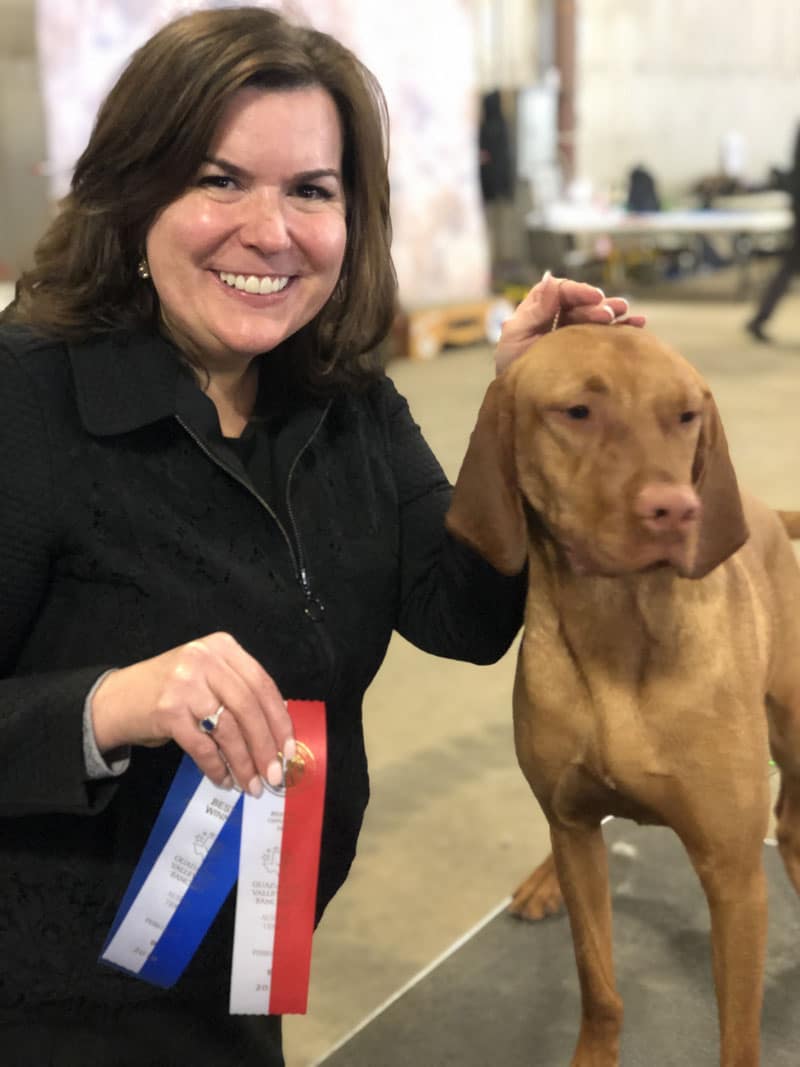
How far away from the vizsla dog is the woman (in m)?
0.13

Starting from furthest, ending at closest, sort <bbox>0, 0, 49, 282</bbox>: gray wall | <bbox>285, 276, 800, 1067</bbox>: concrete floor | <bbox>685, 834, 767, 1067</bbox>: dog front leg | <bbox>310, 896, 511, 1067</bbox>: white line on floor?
<bbox>0, 0, 49, 282</bbox>: gray wall < <bbox>285, 276, 800, 1067</bbox>: concrete floor < <bbox>310, 896, 511, 1067</bbox>: white line on floor < <bbox>685, 834, 767, 1067</bbox>: dog front leg

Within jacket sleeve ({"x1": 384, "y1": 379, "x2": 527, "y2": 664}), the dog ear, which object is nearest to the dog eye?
the dog ear

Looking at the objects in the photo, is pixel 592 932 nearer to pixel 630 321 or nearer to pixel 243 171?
pixel 630 321

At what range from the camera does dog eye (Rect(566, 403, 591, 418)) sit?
1.26 metres

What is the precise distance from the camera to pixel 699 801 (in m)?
1.39

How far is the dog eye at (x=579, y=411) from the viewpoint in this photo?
1264mm

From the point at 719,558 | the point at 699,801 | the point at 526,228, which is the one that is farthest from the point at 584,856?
the point at 526,228

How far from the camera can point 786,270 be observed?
26.7 ft

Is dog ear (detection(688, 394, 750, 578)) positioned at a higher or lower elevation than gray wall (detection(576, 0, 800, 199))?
higher

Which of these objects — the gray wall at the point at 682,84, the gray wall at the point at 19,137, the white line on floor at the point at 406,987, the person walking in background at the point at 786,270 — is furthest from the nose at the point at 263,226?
the gray wall at the point at 682,84

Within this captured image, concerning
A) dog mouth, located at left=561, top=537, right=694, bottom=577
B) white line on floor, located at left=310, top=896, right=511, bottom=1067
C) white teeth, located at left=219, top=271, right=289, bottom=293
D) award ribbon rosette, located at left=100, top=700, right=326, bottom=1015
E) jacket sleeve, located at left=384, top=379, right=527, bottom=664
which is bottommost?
white line on floor, located at left=310, top=896, right=511, bottom=1067

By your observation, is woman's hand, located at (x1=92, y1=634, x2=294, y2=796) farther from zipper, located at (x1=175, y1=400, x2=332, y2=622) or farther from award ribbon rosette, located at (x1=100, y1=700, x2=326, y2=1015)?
zipper, located at (x1=175, y1=400, x2=332, y2=622)

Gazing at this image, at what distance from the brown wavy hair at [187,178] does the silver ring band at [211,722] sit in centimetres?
53

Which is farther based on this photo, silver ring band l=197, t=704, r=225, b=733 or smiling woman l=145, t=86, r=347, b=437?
smiling woman l=145, t=86, r=347, b=437
